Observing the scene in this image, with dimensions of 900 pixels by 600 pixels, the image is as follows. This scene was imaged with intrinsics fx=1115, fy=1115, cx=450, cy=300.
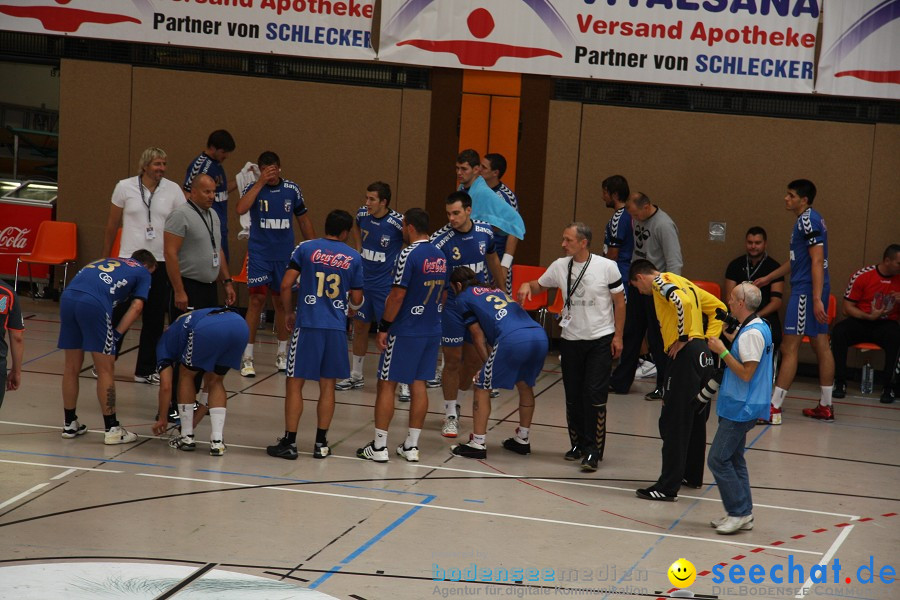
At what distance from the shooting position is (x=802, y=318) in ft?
35.8

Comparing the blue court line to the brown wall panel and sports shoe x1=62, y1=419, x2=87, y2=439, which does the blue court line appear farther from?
the brown wall panel

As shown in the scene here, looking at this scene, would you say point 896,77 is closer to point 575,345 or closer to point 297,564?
point 575,345

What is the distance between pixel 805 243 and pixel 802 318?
73 cm

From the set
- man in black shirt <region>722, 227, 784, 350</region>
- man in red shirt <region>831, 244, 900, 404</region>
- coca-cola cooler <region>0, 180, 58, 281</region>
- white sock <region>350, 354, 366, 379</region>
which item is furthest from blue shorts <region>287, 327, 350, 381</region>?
coca-cola cooler <region>0, 180, 58, 281</region>

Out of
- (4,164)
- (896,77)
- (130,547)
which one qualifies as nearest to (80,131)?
(4,164)

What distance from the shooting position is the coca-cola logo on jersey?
14625mm

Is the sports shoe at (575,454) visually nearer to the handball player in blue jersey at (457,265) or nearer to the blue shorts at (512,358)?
the blue shorts at (512,358)

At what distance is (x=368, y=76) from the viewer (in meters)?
14.0

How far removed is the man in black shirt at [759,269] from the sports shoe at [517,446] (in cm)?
443

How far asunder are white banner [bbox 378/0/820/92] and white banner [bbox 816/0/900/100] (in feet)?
0.69

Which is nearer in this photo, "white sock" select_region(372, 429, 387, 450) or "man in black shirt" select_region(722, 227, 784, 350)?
"white sock" select_region(372, 429, 387, 450)

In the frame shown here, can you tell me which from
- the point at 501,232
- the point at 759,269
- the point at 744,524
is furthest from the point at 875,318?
the point at 744,524

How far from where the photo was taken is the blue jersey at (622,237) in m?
11.8

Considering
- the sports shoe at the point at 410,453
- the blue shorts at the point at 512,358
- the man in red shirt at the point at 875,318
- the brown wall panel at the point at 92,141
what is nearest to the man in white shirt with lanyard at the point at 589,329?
the blue shorts at the point at 512,358
